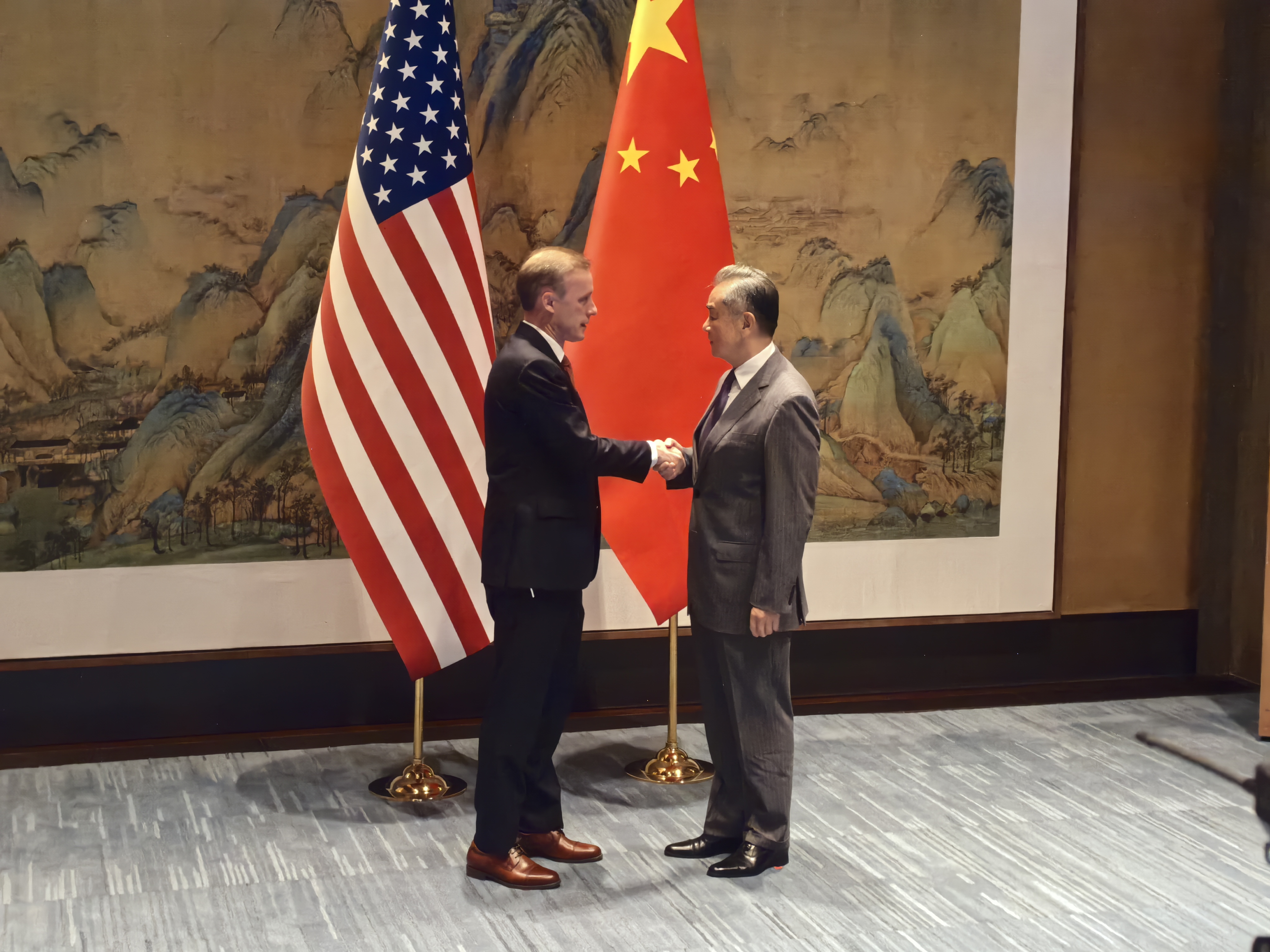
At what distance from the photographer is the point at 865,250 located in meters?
5.64

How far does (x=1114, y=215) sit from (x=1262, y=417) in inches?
45.2

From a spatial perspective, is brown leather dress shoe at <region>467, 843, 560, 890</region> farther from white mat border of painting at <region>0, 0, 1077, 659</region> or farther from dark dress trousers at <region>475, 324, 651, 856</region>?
white mat border of painting at <region>0, 0, 1077, 659</region>

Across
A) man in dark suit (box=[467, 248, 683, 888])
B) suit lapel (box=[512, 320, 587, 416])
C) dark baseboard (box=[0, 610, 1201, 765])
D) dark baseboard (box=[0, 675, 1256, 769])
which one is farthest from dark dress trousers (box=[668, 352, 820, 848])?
dark baseboard (box=[0, 675, 1256, 769])

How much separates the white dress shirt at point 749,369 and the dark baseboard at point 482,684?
99 centimetres

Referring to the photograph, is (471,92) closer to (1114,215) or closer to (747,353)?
(747,353)

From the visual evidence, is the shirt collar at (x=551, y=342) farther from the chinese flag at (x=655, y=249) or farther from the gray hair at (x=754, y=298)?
the chinese flag at (x=655, y=249)

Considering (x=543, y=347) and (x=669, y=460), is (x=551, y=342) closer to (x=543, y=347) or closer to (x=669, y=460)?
(x=543, y=347)

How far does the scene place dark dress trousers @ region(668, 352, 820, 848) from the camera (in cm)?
365

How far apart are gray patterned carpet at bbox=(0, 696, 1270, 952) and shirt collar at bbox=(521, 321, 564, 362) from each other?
1.53m

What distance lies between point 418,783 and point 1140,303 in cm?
387

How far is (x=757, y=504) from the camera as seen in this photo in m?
3.73

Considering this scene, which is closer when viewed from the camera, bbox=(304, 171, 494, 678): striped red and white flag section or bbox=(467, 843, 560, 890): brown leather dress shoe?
bbox=(467, 843, 560, 890): brown leather dress shoe

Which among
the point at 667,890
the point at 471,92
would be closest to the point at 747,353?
the point at 667,890

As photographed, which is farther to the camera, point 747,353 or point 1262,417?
point 1262,417
